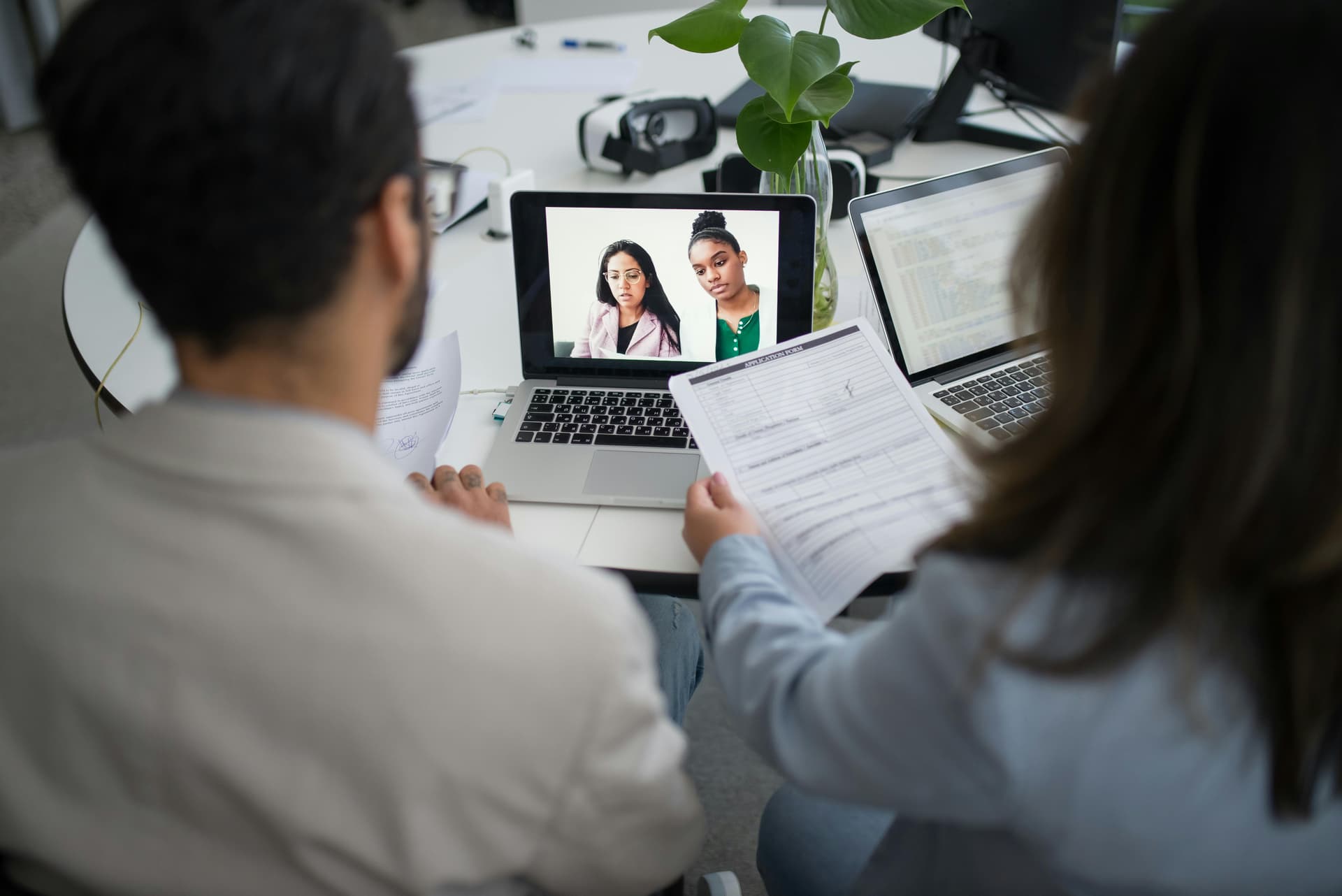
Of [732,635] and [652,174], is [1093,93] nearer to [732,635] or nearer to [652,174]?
[732,635]

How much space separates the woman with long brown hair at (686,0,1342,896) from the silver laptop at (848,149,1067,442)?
51 centimetres

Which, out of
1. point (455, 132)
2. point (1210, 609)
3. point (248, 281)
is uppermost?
point (248, 281)

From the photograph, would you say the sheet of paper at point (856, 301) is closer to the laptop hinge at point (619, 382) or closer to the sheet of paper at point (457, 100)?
the laptop hinge at point (619, 382)

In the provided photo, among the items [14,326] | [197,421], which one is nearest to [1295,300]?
[197,421]

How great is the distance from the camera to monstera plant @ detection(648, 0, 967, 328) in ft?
3.35

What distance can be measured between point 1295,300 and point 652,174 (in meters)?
1.40

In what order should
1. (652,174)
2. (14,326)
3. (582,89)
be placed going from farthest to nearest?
(14,326) → (582,89) → (652,174)

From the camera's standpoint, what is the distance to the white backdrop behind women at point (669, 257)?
1086mm

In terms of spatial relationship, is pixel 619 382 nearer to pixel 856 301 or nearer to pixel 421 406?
pixel 421 406

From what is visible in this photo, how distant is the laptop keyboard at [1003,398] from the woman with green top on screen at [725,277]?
219mm

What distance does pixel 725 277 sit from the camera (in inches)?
43.1

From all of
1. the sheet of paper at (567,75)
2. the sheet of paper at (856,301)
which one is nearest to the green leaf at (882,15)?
the sheet of paper at (856,301)

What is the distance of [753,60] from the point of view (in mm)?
A: 1035
